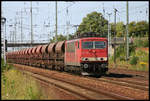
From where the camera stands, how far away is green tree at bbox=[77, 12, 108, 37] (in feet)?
298

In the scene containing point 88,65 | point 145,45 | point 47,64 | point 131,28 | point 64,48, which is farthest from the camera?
point 131,28

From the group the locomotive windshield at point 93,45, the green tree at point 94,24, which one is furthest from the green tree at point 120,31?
the locomotive windshield at point 93,45

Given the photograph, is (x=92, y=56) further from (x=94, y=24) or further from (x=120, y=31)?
(x=120, y=31)

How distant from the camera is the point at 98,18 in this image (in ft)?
324

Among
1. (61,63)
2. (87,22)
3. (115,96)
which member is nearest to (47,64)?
(61,63)

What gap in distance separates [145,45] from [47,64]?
699 inches

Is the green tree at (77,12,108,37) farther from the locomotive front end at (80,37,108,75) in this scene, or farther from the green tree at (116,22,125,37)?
the locomotive front end at (80,37,108,75)

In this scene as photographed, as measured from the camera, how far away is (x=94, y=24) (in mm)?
91438

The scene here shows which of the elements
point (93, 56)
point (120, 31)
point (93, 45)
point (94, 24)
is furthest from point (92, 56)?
point (120, 31)

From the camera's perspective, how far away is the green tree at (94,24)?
9073 centimetres

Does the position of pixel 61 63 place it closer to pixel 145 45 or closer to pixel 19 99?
pixel 19 99

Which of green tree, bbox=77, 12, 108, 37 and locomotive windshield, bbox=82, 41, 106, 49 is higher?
green tree, bbox=77, 12, 108, 37

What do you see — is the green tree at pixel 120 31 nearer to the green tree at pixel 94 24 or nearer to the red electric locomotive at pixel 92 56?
the green tree at pixel 94 24

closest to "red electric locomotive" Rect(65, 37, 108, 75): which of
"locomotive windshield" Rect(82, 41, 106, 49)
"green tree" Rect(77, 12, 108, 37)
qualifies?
"locomotive windshield" Rect(82, 41, 106, 49)
